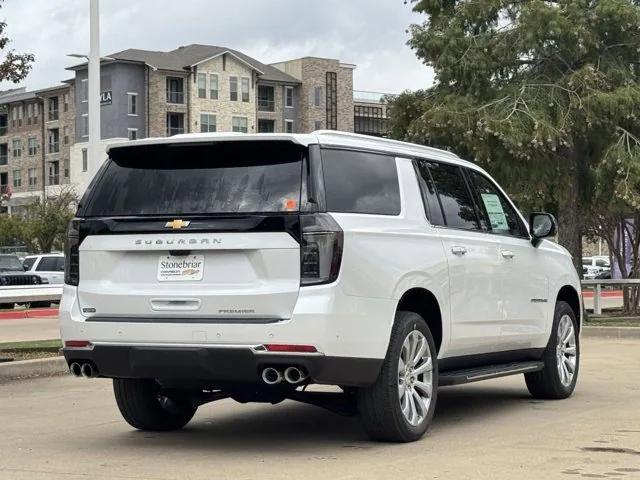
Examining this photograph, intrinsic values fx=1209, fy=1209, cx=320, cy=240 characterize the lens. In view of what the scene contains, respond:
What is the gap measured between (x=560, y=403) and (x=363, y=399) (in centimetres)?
314

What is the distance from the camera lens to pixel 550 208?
31547 mm

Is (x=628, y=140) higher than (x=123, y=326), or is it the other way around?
(x=628, y=140)

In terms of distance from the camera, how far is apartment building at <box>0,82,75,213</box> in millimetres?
98875

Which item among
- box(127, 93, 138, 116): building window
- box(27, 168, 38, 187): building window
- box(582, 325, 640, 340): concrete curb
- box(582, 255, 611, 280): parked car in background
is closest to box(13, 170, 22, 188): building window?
box(27, 168, 38, 187): building window

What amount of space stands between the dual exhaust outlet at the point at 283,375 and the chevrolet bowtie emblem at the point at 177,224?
1084 mm

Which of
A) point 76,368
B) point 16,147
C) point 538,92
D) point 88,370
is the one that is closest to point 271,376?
point 88,370

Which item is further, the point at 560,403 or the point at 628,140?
the point at 628,140

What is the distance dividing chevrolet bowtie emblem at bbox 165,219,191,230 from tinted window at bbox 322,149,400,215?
0.92m

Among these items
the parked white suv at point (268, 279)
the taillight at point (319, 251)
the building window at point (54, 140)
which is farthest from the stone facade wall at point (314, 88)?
Result: the taillight at point (319, 251)

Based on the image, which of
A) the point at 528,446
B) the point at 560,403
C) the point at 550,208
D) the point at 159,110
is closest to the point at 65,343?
the point at 528,446

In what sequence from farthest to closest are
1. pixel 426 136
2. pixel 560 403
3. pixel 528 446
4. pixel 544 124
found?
1. pixel 426 136
2. pixel 544 124
3. pixel 560 403
4. pixel 528 446

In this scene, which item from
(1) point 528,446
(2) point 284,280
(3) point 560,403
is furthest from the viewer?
(3) point 560,403

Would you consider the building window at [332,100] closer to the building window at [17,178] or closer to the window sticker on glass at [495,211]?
the building window at [17,178]

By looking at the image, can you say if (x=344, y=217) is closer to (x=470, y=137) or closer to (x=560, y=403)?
(x=560, y=403)
